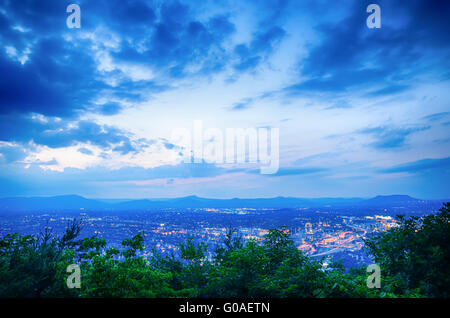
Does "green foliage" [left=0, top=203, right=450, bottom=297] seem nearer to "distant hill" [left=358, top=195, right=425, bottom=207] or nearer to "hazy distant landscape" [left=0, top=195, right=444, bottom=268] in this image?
"hazy distant landscape" [left=0, top=195, right=444, bottom=268]

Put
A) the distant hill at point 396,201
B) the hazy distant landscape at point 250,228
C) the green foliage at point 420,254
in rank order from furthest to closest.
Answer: the distant hill at point 396,201
the hazy distant landscape at point 250,228
the green foliage at point 420,254

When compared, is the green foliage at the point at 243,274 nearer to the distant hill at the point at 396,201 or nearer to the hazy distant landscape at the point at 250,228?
the hazy distant landscape at the point at 250,228

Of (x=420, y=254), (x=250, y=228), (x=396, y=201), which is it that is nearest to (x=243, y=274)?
(x=420, y=254)

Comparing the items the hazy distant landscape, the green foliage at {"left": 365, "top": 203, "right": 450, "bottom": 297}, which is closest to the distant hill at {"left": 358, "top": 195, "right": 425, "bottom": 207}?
the hazy distant landscape

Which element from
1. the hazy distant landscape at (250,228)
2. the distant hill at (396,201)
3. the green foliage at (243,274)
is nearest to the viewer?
the green foliage at (243,274)

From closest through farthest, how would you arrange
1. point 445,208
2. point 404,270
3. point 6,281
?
point 6,281 < point 404,270 < point 445,208

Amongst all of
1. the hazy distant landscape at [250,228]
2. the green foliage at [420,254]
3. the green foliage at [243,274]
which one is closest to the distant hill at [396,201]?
the hazy distant landscape at [250,228]

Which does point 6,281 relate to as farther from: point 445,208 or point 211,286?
point 445,208
